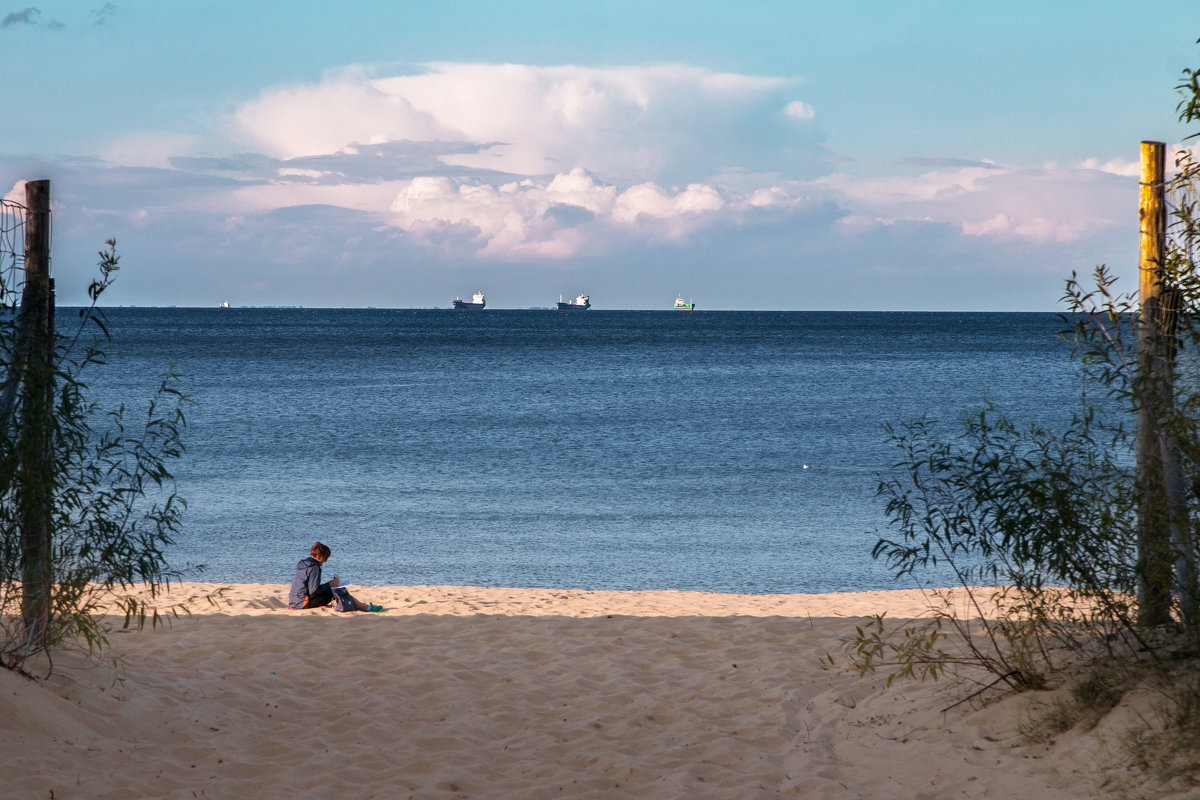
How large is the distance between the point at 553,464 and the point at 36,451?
60.9 ft

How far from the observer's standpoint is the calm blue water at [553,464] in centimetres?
1343

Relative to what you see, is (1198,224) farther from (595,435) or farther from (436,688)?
(595,435)

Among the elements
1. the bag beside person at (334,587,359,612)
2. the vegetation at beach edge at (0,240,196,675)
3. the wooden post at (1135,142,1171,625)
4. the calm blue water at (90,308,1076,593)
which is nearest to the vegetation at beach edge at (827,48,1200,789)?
the wooden post at (1135,142,1171,625)

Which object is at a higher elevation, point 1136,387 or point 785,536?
point 1136,387

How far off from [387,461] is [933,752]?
19694 millimetres

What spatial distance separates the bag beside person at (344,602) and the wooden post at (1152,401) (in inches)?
273

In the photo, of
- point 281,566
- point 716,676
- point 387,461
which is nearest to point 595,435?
point 387,461

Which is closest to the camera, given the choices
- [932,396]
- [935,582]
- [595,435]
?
[935,582]

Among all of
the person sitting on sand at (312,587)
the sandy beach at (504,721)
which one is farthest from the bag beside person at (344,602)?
the sandy beach at (504,721)

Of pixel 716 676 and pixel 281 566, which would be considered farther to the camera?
pixel 281 566

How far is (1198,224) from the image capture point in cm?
525

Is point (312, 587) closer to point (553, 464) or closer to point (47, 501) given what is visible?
point (47, 501)

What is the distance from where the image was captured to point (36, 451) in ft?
17.6

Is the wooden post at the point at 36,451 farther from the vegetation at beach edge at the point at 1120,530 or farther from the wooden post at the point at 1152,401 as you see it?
the wooden post at the point at 1152,401
